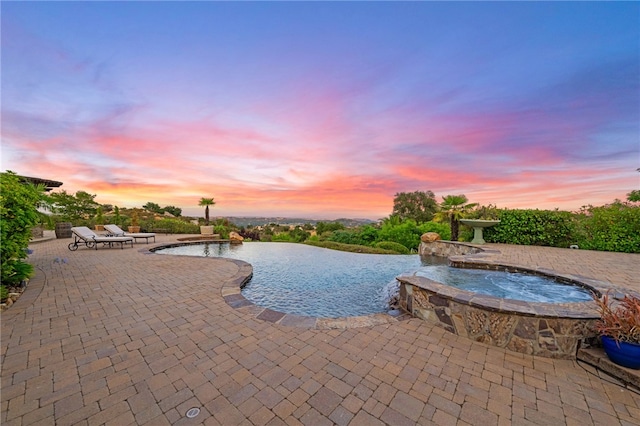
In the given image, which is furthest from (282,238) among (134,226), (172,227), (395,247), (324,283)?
(324,283)

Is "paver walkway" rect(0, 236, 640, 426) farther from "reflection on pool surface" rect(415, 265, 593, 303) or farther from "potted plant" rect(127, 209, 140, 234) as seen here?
"potted plant" rect(127, 209, 140, 234)

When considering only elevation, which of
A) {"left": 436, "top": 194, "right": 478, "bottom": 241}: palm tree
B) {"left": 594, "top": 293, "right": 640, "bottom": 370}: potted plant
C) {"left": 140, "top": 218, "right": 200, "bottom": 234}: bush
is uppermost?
{"left": 436, "top": 194, "right": 478, "bottom": 241}: palm tree

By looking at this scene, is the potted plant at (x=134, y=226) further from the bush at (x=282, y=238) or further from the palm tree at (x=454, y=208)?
the palm tree at (x=454, y=208)

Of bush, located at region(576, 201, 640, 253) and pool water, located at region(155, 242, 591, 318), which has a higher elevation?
bush, located at region(576, 201, 640, 253)

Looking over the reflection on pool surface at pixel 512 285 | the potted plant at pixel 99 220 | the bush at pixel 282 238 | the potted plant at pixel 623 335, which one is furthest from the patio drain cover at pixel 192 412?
the potted plant at pixel 99 220

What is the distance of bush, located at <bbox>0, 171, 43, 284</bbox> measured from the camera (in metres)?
3.82

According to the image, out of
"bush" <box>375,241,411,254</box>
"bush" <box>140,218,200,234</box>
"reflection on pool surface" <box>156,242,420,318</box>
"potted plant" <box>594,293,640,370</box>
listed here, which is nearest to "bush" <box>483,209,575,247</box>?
"bush" <box>375,241,411,254</box>

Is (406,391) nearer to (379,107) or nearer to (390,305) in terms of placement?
(390,305)

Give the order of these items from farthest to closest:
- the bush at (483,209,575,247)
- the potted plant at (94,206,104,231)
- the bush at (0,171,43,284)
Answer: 1. the potted plant at (94,206,104,231)
2. the bush at (483,209,575,247)
3. the bush at (0,171,43,284)

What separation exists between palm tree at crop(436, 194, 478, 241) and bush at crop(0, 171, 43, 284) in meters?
12.6

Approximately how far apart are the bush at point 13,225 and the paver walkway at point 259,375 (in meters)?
0.90

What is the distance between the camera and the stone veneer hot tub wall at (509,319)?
2555 mm

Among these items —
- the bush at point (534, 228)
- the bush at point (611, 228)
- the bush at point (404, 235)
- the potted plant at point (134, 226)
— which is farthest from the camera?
the potted plant at point (134, 226)

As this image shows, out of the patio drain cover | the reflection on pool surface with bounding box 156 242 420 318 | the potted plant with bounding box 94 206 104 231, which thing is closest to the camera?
the patio drain cover
